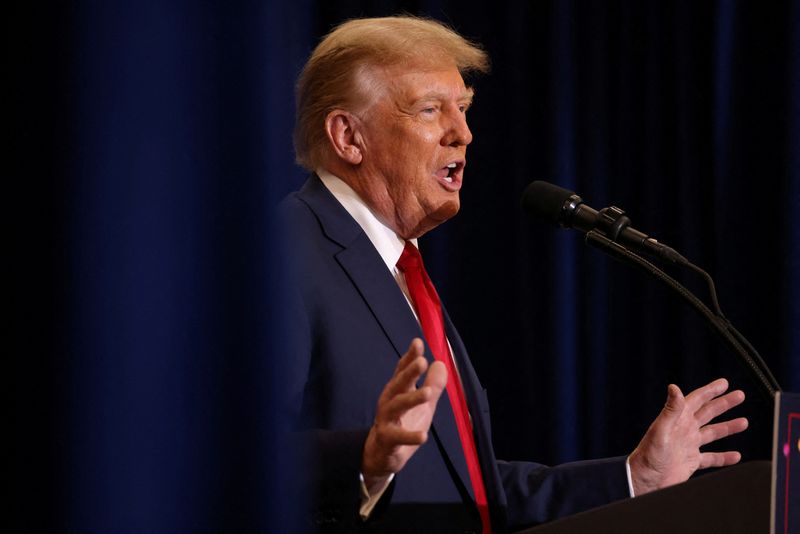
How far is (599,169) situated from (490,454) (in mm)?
1289

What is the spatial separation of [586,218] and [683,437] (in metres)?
0.39

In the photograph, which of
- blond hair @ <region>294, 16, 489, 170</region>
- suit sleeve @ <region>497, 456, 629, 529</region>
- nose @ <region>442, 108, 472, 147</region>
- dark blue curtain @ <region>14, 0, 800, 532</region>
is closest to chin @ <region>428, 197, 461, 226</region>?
nose @ <region>442, 108, 472, 147</region>

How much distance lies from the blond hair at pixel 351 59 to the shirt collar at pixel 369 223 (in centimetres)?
8

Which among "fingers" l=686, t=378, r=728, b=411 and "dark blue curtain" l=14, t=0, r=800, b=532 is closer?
"dark blue curtain" l=14, t=0, r=800, b=532

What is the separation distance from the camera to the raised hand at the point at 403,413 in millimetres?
933

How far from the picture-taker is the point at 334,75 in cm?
179

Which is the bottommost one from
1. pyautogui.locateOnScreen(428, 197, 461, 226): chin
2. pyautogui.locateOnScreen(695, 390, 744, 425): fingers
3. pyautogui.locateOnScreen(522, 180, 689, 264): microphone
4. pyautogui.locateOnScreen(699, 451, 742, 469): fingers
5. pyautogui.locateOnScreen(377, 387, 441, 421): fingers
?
pyautogui.locateOnScreen(699, 451, 742, 469): fingers

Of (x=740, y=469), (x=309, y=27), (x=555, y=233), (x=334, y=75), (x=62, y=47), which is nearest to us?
(x=62, y=47)

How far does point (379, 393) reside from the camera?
145cm

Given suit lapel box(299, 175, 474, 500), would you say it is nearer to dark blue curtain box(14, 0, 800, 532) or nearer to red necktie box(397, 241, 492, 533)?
red necktie box(397, 241, 492, 533)

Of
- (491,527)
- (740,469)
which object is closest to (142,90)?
(740,469)

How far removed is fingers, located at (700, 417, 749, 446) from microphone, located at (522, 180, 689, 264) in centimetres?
30

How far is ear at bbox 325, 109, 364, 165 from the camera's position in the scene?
177cm

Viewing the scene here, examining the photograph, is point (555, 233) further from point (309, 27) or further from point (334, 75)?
point (309, 27)
